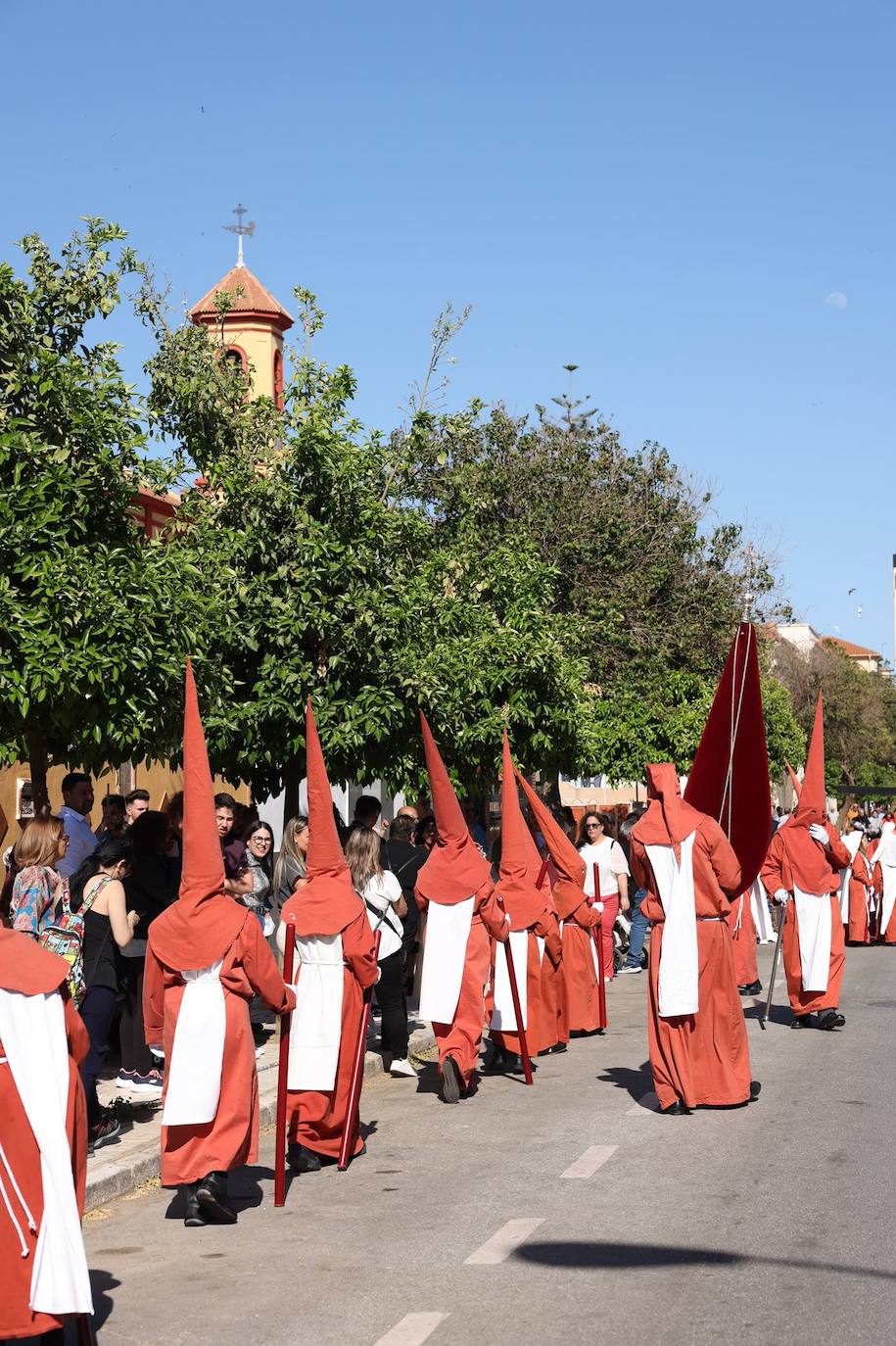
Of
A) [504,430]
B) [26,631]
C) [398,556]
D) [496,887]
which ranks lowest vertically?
[496,887]

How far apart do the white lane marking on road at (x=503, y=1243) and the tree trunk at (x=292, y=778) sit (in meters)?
7.64

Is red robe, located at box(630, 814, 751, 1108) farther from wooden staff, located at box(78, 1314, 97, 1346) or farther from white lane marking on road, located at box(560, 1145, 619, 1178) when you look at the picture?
wooden staff, located at box(78, 1314, 97, 1346)

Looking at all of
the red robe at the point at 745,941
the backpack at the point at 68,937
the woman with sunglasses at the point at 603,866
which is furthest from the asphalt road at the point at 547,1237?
the woman with sunglasses at the point at 603,866

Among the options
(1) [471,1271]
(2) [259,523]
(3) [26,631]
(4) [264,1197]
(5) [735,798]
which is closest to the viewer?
(1) [471,1271]

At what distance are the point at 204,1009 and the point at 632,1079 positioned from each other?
16.0 feet

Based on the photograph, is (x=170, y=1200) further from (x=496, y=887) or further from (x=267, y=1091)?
(x=496, y=887)

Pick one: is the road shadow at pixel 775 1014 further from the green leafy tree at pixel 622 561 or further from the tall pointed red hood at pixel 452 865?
the green leafy tree at pixel 622 561

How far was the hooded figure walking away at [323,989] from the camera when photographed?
883 cm

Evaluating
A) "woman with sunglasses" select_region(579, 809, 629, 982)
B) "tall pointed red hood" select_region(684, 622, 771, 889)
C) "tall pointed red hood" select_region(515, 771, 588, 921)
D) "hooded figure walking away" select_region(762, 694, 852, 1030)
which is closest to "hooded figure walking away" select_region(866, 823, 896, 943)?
"woman with sunglasses" select_region(579, 809, 629, 982)

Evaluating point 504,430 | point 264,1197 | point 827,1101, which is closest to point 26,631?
point 264,1197

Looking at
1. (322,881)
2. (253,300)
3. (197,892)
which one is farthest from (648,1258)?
(253,300)

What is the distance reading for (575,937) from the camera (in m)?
13.8

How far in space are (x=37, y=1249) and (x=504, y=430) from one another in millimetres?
26748

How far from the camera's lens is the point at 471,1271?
6.47 m
